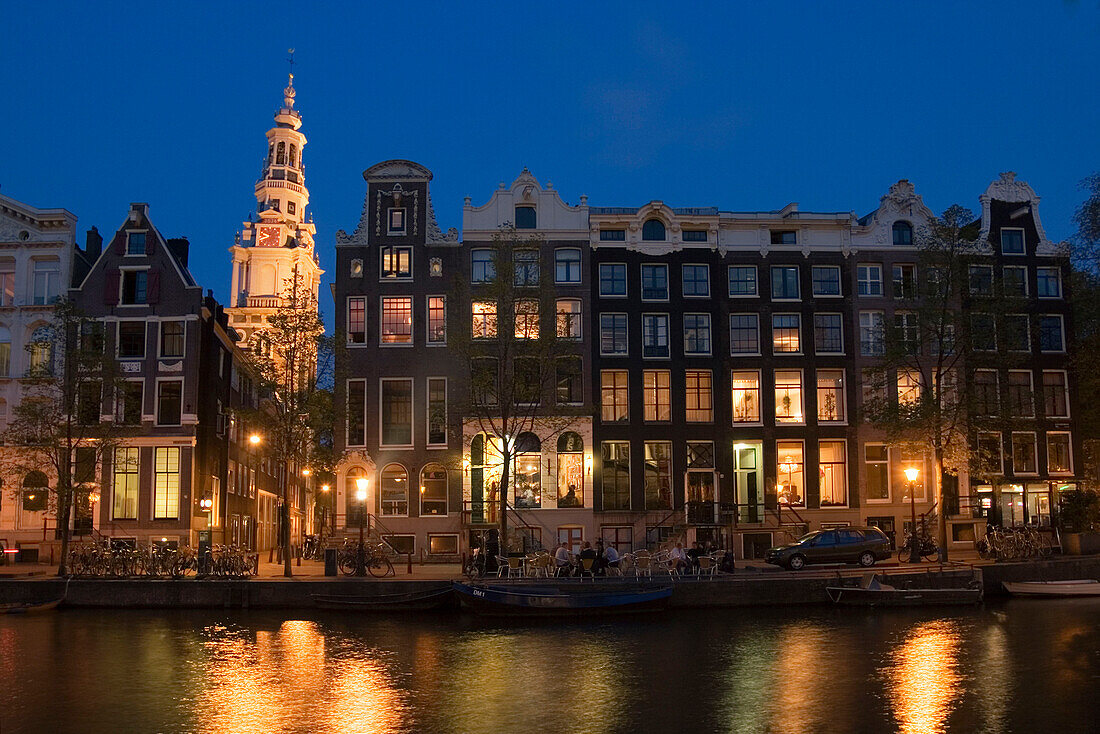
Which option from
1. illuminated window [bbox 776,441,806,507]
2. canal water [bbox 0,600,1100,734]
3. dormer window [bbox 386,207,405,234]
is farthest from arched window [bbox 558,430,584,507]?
canal water [bbox 0,600,1100,734]

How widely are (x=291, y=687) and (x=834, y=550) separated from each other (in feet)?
89.9

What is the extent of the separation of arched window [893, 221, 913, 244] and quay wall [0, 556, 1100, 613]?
73.2 feet

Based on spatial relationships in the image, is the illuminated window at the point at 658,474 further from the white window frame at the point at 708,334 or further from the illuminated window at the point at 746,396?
the white window frame at the point at 708,334

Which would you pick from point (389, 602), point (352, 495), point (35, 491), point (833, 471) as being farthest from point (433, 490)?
point (833, 471)

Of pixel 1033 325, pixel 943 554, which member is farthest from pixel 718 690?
pixel 1033 325

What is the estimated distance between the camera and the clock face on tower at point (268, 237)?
447 ft

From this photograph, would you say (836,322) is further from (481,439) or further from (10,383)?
(10,383)

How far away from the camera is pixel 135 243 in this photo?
57812 millimetres

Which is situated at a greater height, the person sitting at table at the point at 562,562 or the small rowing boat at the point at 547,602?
the person sitting at table at the point at 562,562

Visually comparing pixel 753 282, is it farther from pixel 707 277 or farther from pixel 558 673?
pixel 558 673

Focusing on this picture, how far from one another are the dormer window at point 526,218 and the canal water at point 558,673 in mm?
24714

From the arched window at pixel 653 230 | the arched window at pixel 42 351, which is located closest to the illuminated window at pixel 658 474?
the arched window at pixel 653 230

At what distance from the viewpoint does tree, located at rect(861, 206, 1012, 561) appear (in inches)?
2057

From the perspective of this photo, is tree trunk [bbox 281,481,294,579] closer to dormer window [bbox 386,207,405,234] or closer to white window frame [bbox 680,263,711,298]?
dormer window [bbox 386,207,405,234]
